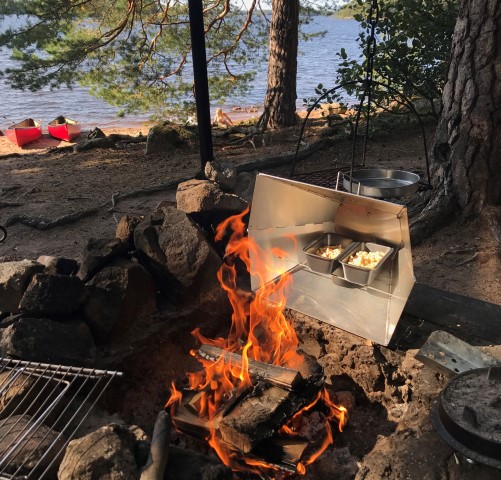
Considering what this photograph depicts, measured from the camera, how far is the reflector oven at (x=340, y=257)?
3.22 metres

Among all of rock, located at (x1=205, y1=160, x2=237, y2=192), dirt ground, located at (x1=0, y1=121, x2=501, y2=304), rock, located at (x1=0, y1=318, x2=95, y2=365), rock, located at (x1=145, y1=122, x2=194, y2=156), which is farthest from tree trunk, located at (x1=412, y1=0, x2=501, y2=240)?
rock, located at (x1=145, y1=122, x2=194, y2=156)

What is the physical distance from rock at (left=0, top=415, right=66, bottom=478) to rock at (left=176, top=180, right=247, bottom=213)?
2231mm

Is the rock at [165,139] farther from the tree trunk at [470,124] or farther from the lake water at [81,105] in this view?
the lake water at [81,105]

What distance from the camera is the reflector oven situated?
3.22 metres

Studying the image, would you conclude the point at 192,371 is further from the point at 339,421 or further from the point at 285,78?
the point at 285,78

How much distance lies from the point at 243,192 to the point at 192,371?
2.52 m

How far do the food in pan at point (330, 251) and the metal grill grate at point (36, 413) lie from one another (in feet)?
5.46

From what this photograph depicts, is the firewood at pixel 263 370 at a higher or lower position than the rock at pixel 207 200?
lower

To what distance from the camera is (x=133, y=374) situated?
327 cm

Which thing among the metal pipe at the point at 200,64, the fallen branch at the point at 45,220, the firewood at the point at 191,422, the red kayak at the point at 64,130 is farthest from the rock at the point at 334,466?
the red kayak at the point at 64,130

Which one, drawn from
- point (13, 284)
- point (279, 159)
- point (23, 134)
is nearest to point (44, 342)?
point (13, 284)

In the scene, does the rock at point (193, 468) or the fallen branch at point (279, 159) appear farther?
the fallen branch at point (279, 159)

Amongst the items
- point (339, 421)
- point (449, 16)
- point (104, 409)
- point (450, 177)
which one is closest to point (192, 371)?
point (104, 409)

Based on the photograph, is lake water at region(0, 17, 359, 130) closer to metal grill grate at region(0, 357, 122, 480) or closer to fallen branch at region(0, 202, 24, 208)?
fallen branch at region(0, 202, 24, 208)
